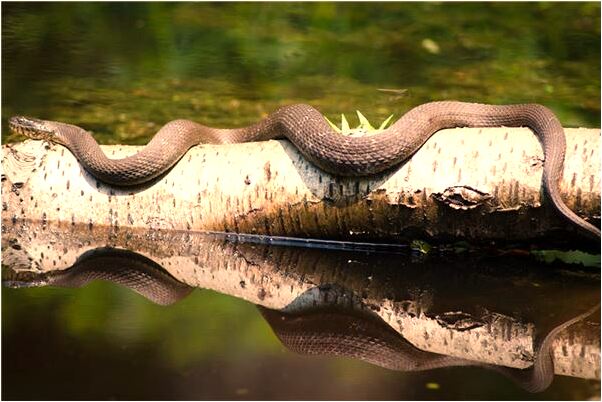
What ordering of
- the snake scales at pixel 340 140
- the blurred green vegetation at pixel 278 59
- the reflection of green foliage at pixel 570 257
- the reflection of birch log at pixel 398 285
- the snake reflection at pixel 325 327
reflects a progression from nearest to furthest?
the snake reflection at pixel 325 327, the reflection of birch log at pixel 398 285, the snake scales at pixel 340 140, the reflection of green foliage at pixel 570 257, the blurred green vegetation at pixel 278 59

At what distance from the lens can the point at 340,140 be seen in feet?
19.5

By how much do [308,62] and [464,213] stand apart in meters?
5.36

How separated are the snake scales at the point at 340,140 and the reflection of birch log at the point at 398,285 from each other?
1.47ft

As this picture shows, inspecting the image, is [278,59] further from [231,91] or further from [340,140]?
[340,140]

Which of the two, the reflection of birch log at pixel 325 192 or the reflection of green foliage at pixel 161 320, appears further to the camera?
the reflection of birch log at pixel 325 192

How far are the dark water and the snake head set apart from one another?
0.84 metres

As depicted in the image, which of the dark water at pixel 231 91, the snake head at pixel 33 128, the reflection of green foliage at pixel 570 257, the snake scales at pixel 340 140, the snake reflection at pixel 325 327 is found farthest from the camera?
the snake head at pixel 33 128

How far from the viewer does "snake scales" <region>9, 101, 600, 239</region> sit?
5.62 m

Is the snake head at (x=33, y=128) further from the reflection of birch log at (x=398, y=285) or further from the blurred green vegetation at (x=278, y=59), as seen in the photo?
the reflection of birch log at (x=398, y=285)

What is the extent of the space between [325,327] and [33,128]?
321cm

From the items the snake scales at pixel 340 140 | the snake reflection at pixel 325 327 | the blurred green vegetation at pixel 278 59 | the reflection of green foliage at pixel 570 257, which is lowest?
the snake reflection at pixel 325 327

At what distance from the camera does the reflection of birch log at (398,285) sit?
471 centimetres

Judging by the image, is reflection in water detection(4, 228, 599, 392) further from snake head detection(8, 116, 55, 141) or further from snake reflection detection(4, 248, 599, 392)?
snake head detection(8, 116, 55, 141)

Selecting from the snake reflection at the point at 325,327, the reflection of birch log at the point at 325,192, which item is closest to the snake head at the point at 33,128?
the reflection of birch log at the point at 325,192
